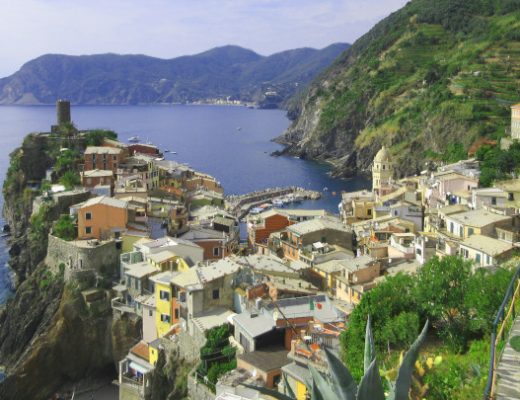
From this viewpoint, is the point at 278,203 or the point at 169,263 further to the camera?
the point at 278,203

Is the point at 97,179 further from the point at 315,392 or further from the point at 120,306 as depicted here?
the point at 315,392

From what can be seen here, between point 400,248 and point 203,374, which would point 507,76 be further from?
point 203,374

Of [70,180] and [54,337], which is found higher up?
[70,180]

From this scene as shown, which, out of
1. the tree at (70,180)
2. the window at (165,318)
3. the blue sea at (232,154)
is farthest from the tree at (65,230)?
the window at (165,318)

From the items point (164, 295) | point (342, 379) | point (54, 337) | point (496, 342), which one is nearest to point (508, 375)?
point (496, 342)

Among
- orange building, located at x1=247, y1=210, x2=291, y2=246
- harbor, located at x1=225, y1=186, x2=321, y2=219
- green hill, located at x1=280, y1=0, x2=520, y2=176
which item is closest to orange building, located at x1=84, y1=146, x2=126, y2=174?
orange building, located at x1=247, y1=210, x2=291, y2=246

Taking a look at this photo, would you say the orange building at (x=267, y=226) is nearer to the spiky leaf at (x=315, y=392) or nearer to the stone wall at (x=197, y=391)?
the stone wall at (x=197, y=391)

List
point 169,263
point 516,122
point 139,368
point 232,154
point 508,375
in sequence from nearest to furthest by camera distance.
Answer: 1. point 508,375
2. point 139,368
3. point 169,263
4. point 516,122
5. point 232,154
